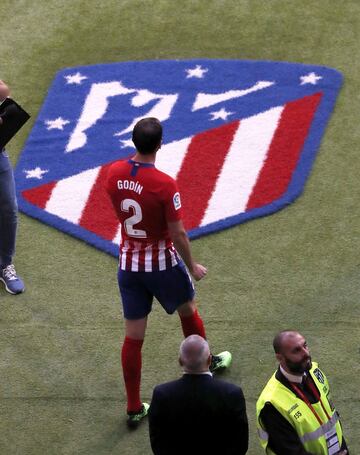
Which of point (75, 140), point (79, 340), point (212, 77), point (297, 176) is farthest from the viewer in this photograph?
point (212, 77)

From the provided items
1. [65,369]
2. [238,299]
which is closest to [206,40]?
[238,299]

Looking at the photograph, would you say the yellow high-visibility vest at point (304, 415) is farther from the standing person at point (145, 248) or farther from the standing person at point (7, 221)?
the standing person at point (7, 221)

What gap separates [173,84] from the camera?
8.90m

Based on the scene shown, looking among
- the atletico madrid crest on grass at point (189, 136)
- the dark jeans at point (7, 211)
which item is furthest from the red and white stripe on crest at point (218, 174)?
the dark jeans at point (7, 211)

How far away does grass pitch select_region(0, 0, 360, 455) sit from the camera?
237 inches

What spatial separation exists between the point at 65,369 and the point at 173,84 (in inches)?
138

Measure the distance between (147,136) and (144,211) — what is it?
43cm

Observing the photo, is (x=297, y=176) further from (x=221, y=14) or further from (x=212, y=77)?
(x=221, y=14)

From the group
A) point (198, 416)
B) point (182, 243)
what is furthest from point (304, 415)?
point (182, 243)

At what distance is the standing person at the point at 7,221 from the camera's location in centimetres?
670

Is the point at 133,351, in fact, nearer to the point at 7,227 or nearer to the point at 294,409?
the point at 294,409

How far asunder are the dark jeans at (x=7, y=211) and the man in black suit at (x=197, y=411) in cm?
267

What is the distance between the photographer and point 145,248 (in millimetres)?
5527

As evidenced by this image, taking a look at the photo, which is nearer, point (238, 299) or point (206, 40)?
point (238, 299)
